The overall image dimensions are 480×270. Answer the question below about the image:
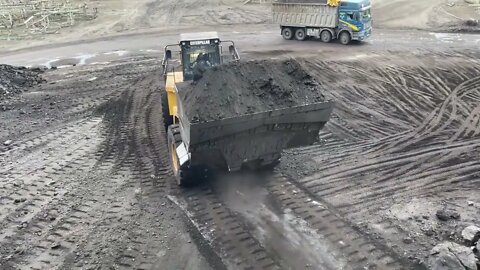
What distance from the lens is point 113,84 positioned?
16.9 m

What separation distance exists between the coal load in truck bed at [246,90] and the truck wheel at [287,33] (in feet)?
49.8

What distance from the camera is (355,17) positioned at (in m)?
21.2

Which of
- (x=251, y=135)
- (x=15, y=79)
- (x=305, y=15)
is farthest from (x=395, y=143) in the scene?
(x=15, y=79)

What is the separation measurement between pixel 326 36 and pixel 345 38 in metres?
0.94

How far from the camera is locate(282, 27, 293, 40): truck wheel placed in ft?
76.5

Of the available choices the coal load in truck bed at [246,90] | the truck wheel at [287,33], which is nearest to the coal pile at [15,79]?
the coal load in truck bed at [246,90]

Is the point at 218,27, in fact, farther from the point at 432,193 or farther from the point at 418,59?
the point at 432,193

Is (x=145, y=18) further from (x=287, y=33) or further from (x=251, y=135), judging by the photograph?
(x=251, y=135)

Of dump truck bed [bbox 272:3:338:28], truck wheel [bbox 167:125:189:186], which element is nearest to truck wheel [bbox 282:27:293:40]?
dump truck bed [bbox 272:3:338:28]

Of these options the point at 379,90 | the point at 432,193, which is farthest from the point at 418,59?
the point at 432,193

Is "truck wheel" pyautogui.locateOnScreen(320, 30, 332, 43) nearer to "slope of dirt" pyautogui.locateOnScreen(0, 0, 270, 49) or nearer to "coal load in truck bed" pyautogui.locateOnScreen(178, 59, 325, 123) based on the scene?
"slope of dirt" pyautogui.locateOnScreen(0, 0, 270, 49)

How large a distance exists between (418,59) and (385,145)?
870cm

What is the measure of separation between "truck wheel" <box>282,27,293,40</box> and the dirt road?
724cm

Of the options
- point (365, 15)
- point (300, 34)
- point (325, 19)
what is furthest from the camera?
point (300, 34)
